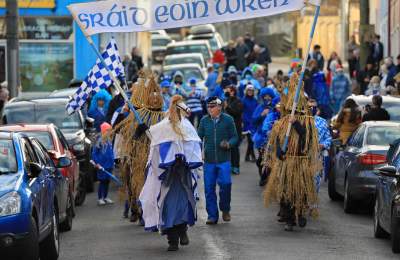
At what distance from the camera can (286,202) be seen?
1645 cm

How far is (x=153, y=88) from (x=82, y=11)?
4.74 feet

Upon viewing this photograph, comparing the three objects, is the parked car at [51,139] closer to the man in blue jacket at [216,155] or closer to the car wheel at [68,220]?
the car wheel at [68,220]

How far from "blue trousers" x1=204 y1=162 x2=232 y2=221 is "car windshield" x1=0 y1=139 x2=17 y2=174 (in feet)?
14.0

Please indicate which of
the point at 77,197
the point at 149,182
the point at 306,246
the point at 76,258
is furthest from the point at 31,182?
the point at 77,197

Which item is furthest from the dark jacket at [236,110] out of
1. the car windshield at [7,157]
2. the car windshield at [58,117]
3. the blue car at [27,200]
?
the car windshield at [7,157]

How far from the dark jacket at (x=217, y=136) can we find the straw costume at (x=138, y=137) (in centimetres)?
77

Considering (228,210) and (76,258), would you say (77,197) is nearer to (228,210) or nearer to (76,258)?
(228,210)

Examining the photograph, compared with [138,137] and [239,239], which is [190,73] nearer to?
[138,137]

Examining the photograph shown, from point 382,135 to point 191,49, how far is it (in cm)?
3588

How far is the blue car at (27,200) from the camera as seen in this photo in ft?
38.7

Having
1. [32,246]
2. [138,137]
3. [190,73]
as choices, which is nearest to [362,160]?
[138,137]

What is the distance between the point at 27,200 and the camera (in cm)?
1209

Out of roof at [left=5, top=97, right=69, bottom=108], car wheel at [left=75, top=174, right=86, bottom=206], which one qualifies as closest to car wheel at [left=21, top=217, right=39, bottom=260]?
car wheel at [left=75, top=174, right=86, bottom=206]

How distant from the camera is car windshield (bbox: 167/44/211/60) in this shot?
5425 cm
